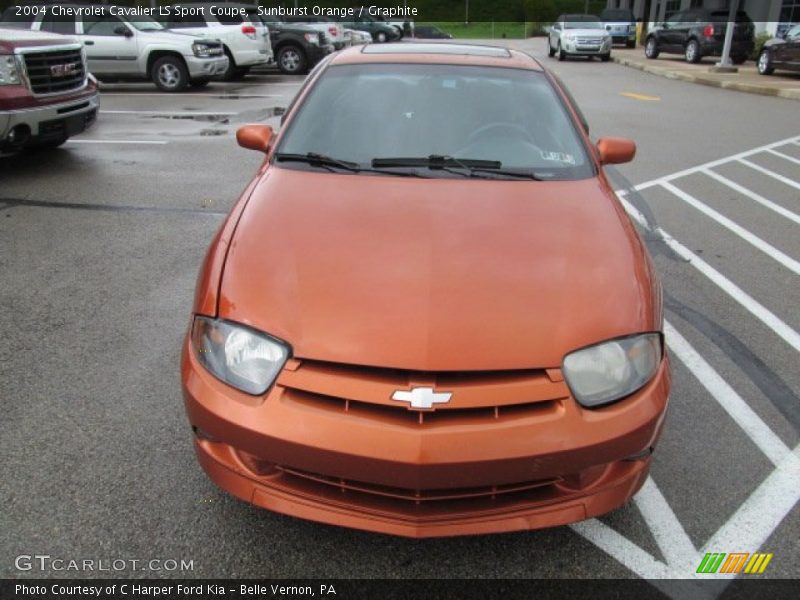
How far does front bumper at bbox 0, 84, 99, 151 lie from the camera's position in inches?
268

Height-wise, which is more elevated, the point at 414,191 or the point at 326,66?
the point at 326,66

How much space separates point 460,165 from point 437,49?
1268 millimetres

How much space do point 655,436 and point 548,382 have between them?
1.49ft

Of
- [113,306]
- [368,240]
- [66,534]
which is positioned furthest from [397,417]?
[113,306]

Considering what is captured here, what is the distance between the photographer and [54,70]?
7.32 m

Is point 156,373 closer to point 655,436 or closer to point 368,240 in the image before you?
point 368,240

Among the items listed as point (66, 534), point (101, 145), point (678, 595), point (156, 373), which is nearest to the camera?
point (678, 595)

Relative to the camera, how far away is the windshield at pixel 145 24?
14.5 metres

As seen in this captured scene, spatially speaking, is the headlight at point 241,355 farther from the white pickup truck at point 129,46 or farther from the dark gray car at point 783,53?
the dark gray car at point 783,53

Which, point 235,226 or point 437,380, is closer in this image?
point 437,380

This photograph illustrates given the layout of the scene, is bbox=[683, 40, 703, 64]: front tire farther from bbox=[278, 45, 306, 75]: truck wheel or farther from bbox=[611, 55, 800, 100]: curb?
bbox=[278, 45, 306, 75]: truck wheel

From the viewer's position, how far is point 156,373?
137 inches

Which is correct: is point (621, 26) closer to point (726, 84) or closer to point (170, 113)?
point (726, 84)

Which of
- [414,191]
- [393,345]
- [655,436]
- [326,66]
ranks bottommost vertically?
[655,436]
